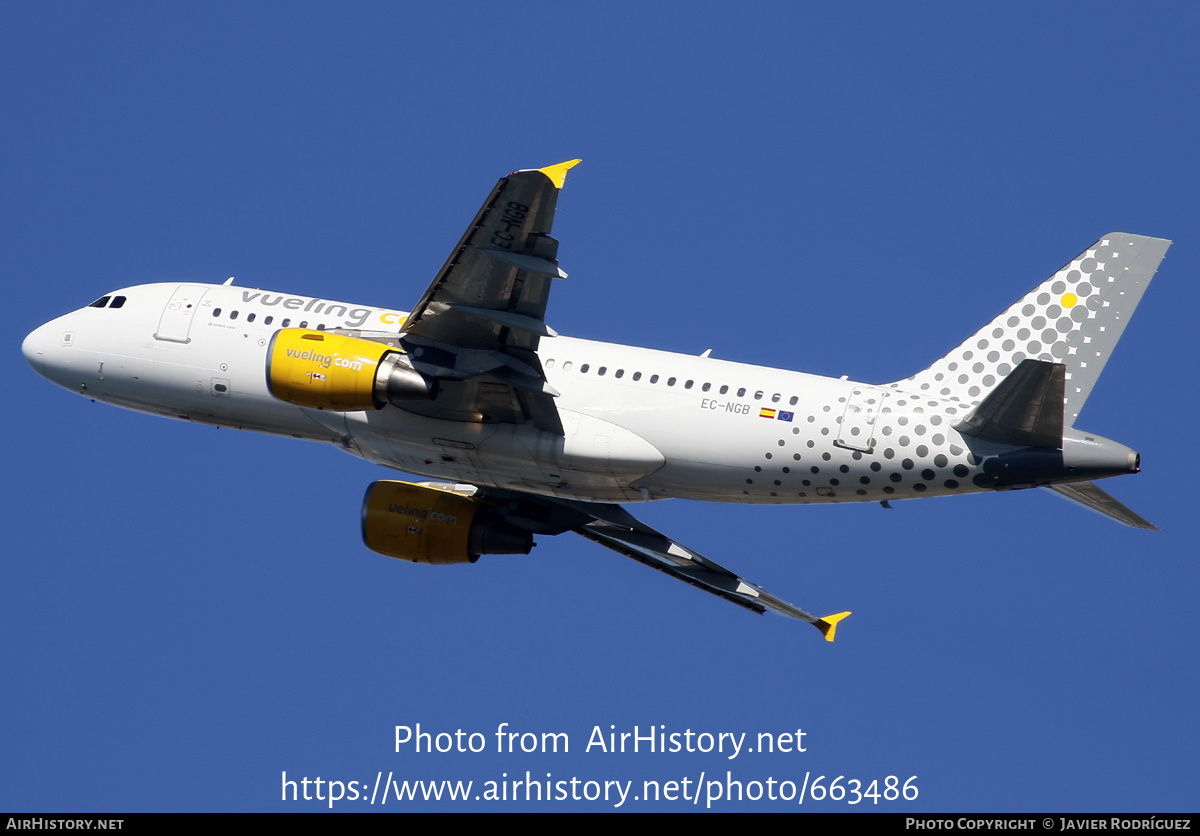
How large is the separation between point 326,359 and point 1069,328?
16.5 m

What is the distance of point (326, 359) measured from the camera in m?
29.9

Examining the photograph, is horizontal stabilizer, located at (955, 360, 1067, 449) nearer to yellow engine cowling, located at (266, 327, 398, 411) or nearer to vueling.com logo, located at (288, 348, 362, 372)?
yellow engine cowling, located at (266, 327, 398, 411)

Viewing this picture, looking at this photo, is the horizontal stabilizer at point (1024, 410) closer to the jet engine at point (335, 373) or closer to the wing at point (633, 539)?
the wing at point (633, 539)

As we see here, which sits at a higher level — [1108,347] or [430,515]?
[1108,347]

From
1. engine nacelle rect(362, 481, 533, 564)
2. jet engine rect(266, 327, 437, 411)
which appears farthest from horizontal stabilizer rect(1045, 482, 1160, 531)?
jet engine rect(266, 327, 437, 411)

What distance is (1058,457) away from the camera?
93.6 feet

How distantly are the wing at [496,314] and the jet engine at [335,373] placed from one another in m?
0.55

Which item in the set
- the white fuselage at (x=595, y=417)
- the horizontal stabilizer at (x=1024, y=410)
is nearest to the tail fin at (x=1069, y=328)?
the white fuselage at (x=595, y=417)

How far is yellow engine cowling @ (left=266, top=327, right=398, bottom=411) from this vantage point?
29.8m

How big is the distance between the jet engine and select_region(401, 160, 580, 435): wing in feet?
1.82
